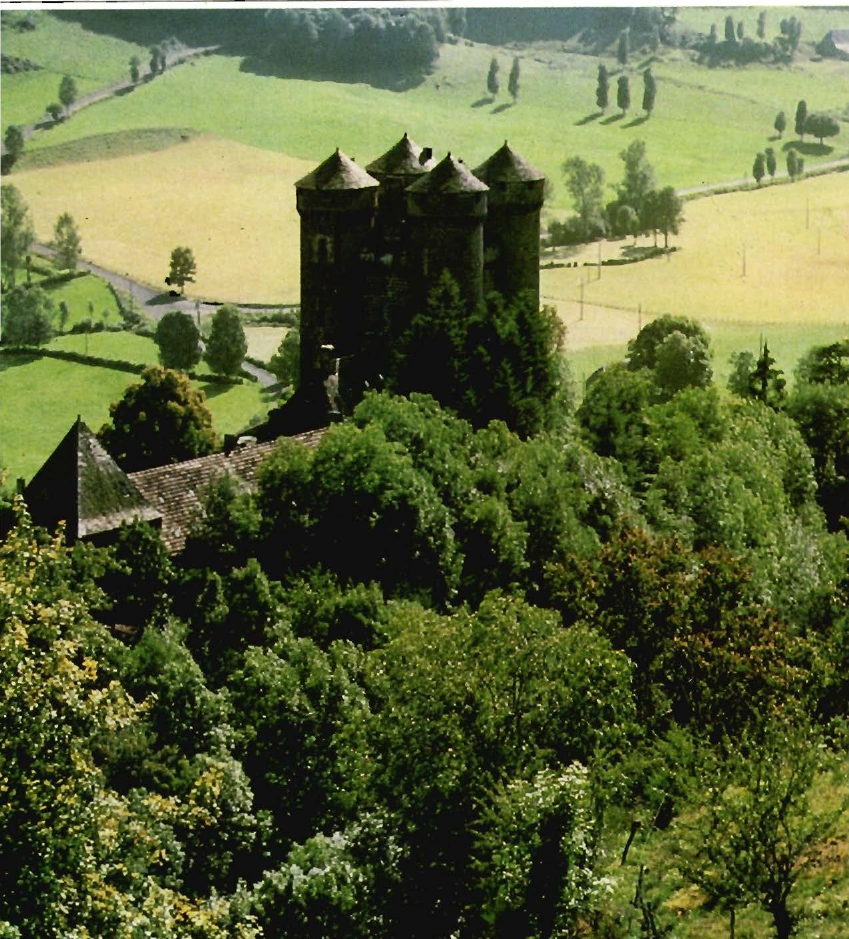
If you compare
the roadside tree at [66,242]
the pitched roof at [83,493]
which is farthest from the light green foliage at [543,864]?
the roadside tree at [66,242]

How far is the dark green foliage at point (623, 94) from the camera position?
132 metres

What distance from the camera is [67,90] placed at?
391 feet

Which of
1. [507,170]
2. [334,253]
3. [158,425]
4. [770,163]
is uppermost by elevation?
[507,170]

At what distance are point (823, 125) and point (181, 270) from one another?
49.0 meters

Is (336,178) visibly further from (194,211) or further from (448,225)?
(194,211)

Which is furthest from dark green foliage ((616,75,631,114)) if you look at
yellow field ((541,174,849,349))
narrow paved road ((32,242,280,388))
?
narrow paved road ((32,242,280,388))

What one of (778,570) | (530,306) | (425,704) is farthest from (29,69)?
(425,704)

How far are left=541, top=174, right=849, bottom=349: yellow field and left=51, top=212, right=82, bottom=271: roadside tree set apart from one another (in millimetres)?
28677

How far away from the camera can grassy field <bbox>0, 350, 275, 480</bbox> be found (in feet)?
283

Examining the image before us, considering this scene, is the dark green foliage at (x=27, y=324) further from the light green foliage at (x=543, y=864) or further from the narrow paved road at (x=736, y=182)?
the light green foliage at (x=543, y=864)

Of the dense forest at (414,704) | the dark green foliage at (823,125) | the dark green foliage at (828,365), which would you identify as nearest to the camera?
the dense forest at (414,704)

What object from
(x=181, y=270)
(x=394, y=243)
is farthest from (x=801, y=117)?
(x=394, y=243)

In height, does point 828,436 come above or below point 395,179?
below

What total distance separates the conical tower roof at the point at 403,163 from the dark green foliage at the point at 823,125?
2732 inches
